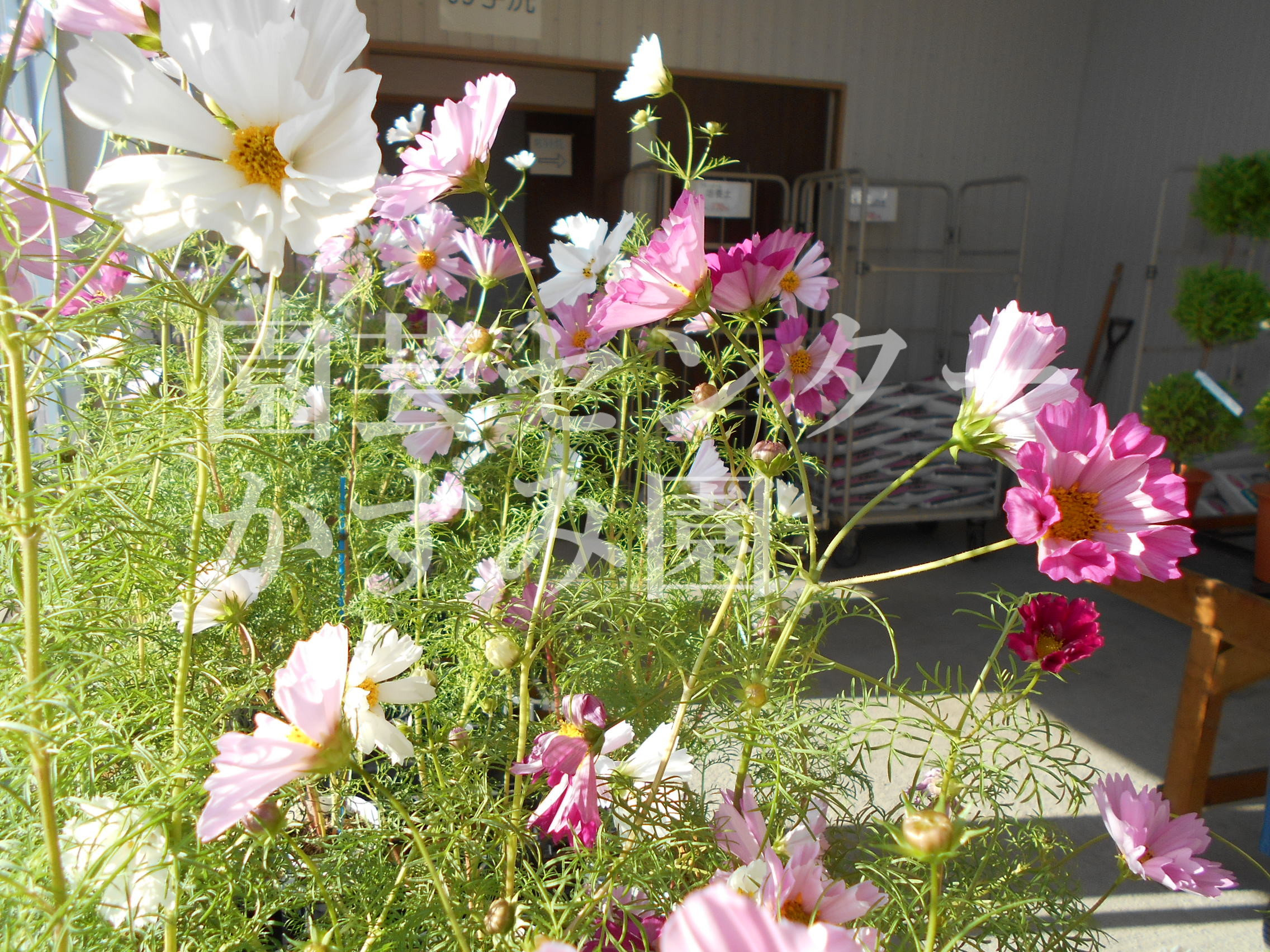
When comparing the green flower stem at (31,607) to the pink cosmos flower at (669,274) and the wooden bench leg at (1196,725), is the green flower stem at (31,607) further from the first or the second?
the wooden bench leg at (1196,725)

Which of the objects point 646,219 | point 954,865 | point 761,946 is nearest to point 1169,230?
point 646,219

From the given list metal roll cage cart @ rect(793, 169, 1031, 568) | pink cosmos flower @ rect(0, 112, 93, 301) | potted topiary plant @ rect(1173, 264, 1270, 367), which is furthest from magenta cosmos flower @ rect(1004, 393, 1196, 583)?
potted topiary plant @ rect(1173, 264, 1270, 367)

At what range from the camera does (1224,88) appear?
3.03m

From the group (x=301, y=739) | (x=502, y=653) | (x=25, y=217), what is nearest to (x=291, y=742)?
(x=301, y=739)

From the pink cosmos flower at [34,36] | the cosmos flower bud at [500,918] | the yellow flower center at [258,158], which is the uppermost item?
the pink cosmos flower at [34,36]

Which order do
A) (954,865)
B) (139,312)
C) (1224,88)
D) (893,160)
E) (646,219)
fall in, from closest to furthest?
(954,865)
(139,312)
(646,219)
(1224,88)
(893,160)

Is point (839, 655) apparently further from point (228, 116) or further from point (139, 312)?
point (228, 116)

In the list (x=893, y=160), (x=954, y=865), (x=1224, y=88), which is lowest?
(x=954, y=865)

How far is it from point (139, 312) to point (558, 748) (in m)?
0.37

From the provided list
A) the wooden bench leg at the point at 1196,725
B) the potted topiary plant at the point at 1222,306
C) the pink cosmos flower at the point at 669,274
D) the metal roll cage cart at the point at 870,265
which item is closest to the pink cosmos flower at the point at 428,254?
the pink cosmos flower at the point at 669,274

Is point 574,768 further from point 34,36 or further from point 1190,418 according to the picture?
point 1190,418

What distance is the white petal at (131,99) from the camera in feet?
0.87

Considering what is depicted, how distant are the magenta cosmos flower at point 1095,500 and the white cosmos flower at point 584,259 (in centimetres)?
31

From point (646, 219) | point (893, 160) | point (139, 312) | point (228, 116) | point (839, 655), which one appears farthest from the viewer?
point (893, 160)
